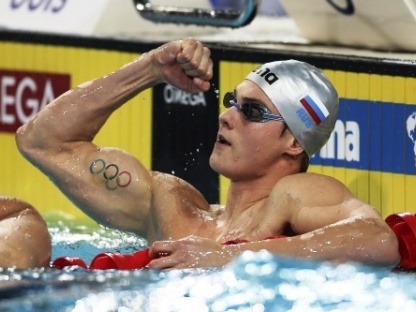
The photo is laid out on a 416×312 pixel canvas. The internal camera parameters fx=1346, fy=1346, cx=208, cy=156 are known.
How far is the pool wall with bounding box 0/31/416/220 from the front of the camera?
15.5 feet

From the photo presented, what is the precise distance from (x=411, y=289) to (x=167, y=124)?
2500 mm

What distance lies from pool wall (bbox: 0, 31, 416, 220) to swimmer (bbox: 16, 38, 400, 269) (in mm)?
1041

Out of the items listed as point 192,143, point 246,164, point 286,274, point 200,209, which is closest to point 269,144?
point 246,164

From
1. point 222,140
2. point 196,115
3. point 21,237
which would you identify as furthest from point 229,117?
point 196,115

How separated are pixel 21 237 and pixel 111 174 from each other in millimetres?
770

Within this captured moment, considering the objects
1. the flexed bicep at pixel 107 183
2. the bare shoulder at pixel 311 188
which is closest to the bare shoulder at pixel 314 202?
the bare shoulder at pixel 311 188

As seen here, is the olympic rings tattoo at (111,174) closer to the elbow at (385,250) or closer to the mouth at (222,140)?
the mouth at (222,140)

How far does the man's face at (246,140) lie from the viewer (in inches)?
144

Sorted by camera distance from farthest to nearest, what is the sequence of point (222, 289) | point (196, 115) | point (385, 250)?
point (196, 115)
point (385, 250)
point (222, 289)

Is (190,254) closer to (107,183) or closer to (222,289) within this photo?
(222,289)

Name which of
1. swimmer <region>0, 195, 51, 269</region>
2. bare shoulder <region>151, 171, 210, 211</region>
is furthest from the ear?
swimmer <region>0, 195, 51, 269</region>

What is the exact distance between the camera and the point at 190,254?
3178mm

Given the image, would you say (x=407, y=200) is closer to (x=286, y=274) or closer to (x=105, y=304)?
(x=286, y=274)

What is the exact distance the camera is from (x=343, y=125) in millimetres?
4840
